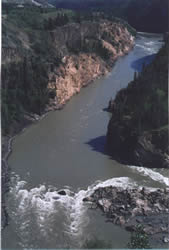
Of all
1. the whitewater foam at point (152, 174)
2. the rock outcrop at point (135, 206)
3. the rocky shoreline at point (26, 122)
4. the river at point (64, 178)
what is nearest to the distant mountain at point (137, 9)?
the rocky shoreline at point (26, 122)

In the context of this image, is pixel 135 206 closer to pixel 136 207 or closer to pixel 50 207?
pixel 136 207

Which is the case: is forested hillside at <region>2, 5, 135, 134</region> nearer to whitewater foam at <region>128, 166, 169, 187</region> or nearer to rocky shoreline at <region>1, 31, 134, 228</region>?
rocky shoreline at <region>1, 31, 134, 228</region>

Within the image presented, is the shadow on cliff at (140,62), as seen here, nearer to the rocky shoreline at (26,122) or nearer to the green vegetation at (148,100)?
the rocky shoreline at (26,122)

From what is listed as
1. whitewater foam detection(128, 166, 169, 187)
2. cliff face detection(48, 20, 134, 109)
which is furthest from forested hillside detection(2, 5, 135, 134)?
whitewater foam detection(128, 166, 169, 187)

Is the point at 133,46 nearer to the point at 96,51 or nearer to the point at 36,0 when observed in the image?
the point at 96,51

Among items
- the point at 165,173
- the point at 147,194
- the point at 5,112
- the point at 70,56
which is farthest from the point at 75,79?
the point at 147,194

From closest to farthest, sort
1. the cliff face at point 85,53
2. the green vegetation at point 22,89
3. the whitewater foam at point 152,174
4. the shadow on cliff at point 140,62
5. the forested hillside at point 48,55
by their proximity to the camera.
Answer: the whitewater foam at point 152,174 → the green vegetation at point 22,89 → the forested hillside at point 48,55 → the cliff face at point 85,53 → the shadow on cliff at point 140,62
